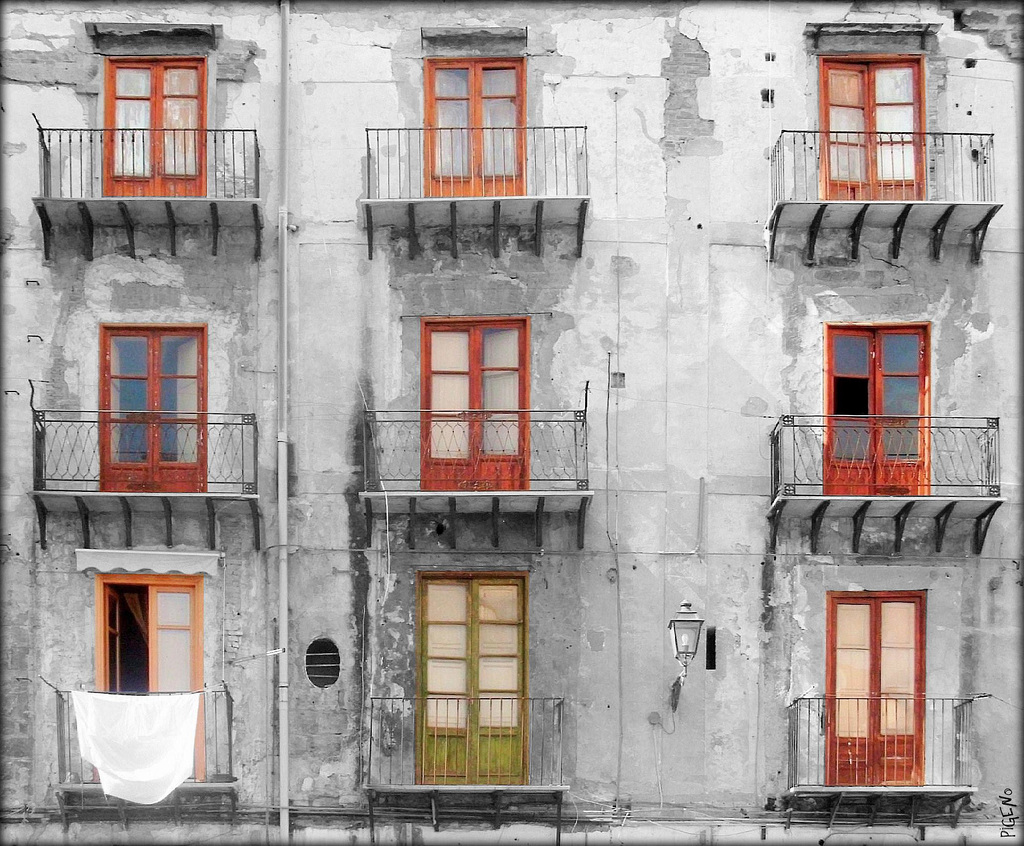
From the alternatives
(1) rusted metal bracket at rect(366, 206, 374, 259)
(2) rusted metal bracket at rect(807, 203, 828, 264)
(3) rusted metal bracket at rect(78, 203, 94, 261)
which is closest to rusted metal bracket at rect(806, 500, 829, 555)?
(2) rusted metal bracket at rect(807, 203, 828, 264)

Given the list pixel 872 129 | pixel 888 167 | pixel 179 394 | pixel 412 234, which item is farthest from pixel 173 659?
pixel 872 129

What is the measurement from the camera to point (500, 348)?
17.5 metres

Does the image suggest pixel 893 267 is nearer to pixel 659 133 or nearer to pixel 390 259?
pixel 659 133

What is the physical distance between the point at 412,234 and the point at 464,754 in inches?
232

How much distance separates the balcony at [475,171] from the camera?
1741 centimetres

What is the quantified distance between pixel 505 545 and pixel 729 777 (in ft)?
11.8

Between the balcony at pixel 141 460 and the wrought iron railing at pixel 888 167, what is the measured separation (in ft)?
22.8

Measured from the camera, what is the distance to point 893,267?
17594 mm

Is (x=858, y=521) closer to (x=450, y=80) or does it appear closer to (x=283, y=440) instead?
(x=283, y=440)

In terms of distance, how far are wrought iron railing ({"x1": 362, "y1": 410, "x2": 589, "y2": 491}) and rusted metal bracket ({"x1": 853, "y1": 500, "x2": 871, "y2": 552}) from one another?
3.08m

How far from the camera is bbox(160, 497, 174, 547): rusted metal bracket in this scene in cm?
1694

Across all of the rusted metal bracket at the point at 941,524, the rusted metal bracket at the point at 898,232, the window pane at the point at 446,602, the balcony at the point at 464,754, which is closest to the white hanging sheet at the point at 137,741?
the balcony at the point at 464,754

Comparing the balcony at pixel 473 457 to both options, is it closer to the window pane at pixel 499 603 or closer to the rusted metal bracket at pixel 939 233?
the window pane at pixel 499 603

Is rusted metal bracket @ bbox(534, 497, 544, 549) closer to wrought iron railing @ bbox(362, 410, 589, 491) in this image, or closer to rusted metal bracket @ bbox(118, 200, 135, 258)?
wrought iron railing @ bbox(362, 410, 589, 491)
